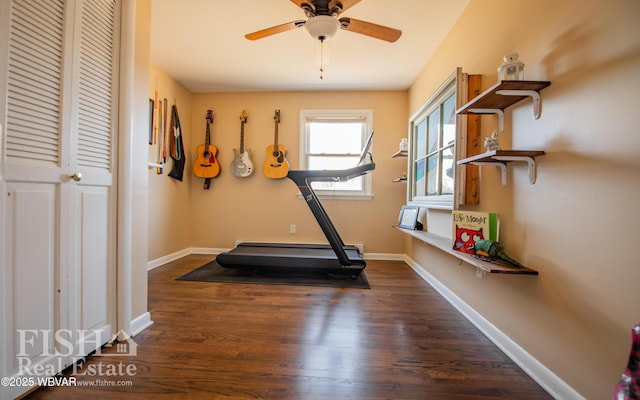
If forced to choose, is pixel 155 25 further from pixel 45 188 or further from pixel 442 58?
pixel 442 58

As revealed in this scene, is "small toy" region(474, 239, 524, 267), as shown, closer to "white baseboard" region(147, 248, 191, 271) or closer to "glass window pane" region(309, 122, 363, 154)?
"glass window pane" region(309, 122, 363, 154)

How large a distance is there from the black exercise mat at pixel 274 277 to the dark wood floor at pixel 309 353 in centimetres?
34

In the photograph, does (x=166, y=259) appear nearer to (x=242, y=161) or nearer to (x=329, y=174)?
(x=242, y=161)

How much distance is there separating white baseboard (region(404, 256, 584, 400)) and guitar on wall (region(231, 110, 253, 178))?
2.85 meters

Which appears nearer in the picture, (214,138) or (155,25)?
(155,25)

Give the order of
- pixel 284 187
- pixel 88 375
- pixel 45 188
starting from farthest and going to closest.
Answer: pixel 284 187, pixel 88 375, pixel 45 188

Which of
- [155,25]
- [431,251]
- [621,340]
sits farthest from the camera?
[431,251]

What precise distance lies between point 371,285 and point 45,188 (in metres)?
2.41

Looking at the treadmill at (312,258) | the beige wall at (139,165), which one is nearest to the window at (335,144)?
the treadmill at (312,258)

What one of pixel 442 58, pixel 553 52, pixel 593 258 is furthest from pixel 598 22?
pixel 442 58

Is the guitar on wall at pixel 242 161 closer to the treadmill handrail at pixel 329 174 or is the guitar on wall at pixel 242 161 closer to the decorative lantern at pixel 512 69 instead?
the treadmill handrail at pixel 329 174

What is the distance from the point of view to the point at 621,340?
0.88 m

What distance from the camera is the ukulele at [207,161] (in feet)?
12.1

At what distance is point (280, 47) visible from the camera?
2568 millimetres
